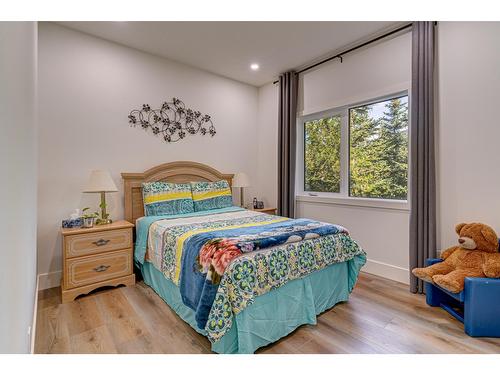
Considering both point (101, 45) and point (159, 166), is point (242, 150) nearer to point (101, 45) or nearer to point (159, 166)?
point (159, 166)

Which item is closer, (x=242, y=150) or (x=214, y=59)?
(x=214, y=59)

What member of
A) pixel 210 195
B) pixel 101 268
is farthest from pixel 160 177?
pixel 101 268

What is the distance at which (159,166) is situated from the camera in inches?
130

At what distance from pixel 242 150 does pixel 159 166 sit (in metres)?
1.48

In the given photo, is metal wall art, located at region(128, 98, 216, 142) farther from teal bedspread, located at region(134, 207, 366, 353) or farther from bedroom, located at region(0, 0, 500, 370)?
teal bedspread, located at region(134, 207, 366, 353)

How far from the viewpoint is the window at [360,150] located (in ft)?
9.57

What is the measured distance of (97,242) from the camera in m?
2.51

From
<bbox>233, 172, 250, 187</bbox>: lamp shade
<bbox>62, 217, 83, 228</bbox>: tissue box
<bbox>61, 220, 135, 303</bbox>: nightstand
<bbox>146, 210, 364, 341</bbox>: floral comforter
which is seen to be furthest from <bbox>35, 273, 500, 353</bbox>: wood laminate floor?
<bbox>233, 172, 250, 187</bbox>: lamp shade

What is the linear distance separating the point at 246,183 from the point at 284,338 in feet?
7.78

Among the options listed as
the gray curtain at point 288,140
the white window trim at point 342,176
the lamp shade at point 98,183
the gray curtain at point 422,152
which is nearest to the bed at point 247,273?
the lamp shade at point 98,183

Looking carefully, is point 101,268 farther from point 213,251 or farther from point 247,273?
point 247,273

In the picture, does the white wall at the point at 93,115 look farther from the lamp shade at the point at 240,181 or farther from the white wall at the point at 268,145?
the white wall at the point at 268,145

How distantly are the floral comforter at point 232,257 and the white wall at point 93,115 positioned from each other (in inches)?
41.3
